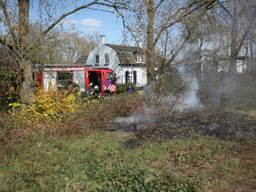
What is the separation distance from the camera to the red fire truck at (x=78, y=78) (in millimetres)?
16531

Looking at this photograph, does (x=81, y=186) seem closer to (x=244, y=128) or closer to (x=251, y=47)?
(x=244, y=128)

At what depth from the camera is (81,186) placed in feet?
15.0

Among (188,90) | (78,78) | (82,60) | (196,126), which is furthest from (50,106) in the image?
(82,60)

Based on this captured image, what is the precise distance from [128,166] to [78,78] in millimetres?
16565

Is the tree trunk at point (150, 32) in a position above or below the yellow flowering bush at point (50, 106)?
above

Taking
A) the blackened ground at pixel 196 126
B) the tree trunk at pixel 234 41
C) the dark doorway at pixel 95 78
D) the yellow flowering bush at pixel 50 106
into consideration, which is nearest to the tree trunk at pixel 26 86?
the yellow flowering bush at pixel 50 106

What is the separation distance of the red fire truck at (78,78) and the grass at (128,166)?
817 centimetres

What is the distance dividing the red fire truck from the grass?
8172 millimetres

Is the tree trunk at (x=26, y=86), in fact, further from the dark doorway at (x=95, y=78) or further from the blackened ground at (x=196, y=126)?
the dark doorway at (x=95, y=78)

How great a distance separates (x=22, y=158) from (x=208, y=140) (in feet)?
14.4

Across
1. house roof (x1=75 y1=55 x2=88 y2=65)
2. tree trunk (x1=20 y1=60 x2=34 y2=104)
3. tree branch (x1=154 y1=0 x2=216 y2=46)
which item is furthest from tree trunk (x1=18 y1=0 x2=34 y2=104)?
house roof (x1=75 y1=55 x2=88 y2=65)

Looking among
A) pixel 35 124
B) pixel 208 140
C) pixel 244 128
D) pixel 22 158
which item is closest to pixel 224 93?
pixel 244 128

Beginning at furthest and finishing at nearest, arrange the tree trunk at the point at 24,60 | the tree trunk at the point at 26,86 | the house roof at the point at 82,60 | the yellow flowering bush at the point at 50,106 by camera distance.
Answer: the house roof at the point at 82,60
the tree trunk at the point at 26,86
the tree trunk at the point at 24,60
the yellow flowering bush at the point at 50,106

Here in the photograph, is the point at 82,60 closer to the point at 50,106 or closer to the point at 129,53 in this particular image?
the point at 129,53
